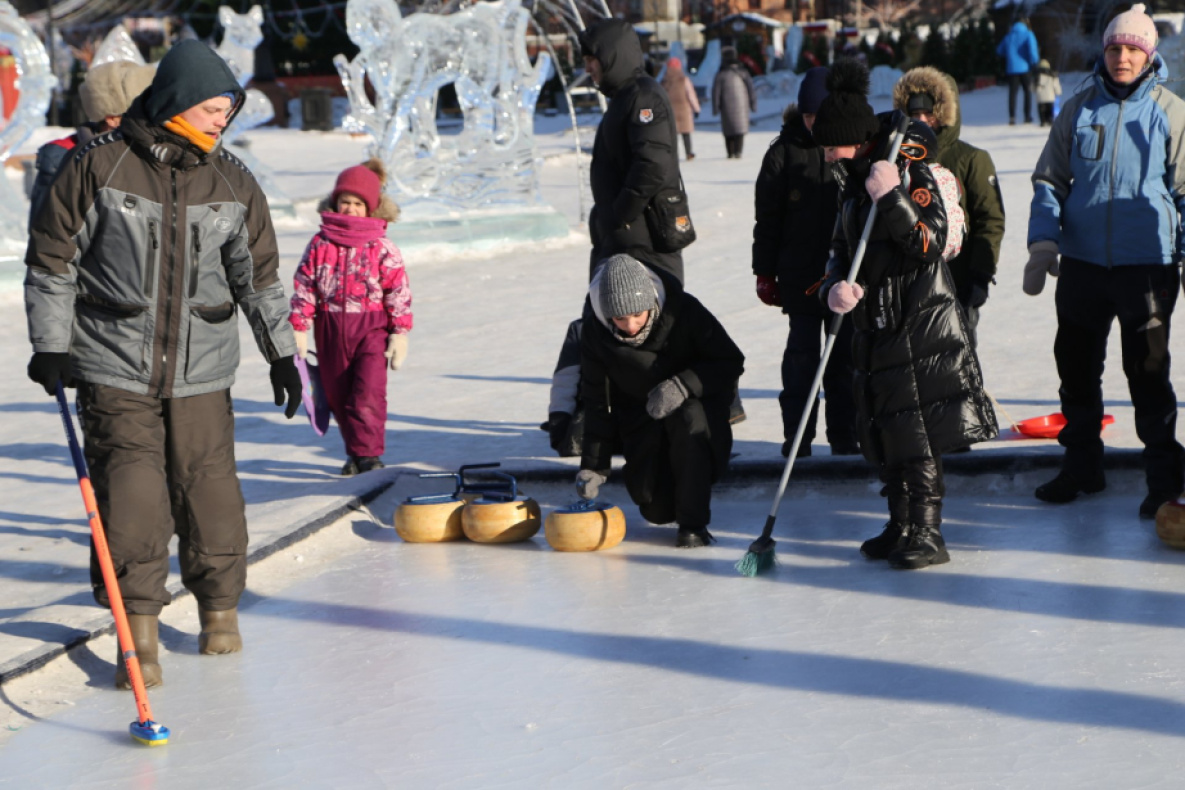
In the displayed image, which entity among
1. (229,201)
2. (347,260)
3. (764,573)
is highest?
(229,201)

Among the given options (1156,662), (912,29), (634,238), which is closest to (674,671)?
(1156,662)

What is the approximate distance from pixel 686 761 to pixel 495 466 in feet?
8.47

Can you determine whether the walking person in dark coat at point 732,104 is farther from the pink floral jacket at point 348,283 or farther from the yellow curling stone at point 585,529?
the yellow curling stone at point 585,529

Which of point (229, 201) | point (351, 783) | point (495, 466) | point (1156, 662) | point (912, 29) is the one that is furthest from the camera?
point (912, 29)

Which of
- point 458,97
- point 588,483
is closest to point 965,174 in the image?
point 588,483

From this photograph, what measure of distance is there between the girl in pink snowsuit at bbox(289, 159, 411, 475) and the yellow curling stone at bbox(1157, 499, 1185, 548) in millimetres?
3015

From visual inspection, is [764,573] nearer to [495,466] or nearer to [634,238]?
[495,466]

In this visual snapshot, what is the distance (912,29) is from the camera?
38781mm

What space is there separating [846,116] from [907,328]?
0.67 m

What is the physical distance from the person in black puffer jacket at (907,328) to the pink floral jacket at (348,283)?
220 cm

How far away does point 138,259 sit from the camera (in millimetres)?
3744

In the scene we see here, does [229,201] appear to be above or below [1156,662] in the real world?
above

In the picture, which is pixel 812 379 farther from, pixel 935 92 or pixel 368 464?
pixel 368 464

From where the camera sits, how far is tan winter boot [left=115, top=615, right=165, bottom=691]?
387 centimetres
